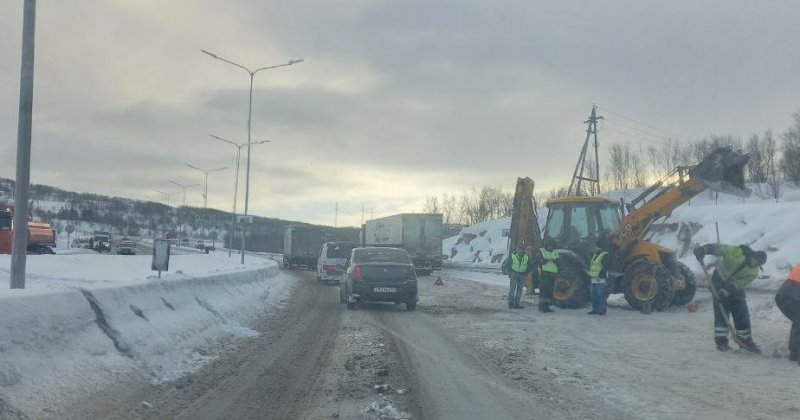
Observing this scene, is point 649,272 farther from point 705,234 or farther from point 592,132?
point 592,132

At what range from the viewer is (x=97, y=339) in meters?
7.48

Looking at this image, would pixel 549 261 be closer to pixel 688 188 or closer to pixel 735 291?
pixel 688 188

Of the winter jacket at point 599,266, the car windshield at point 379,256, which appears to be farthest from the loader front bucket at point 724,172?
the car windshield at point 379,256

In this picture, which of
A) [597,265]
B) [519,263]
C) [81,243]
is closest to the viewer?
[597,265]

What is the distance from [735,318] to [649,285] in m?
6.10

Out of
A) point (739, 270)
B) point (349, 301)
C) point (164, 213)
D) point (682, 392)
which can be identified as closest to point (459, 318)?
point (349, 301)

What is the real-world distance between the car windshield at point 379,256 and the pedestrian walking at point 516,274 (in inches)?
112

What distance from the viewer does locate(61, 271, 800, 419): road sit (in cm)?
639

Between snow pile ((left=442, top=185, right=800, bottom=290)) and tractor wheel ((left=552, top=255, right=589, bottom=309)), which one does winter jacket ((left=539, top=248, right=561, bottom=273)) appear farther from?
snow pile ((left=442, top=185, right=800, bottom=290))

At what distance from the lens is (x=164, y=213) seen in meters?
124

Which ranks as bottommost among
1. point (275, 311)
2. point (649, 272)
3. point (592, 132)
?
point (275, 311)

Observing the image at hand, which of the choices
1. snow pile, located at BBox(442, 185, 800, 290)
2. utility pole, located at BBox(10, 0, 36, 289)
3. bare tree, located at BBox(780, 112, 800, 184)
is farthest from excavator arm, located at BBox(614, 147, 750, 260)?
bare tree, located at BBox(780, 112, 800, 184)

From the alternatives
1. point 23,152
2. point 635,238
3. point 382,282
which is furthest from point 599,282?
point 23,152

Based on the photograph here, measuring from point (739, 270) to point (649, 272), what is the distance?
239 inches
